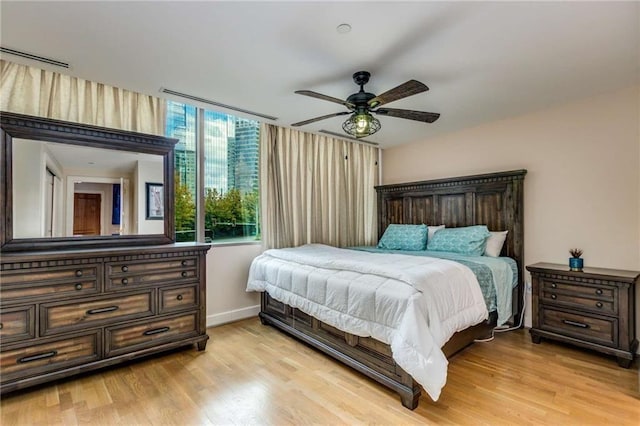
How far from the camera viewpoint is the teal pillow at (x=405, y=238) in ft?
13.0

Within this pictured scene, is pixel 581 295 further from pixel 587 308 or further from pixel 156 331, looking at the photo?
pixel 156 331

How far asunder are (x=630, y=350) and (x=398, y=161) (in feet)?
10.9

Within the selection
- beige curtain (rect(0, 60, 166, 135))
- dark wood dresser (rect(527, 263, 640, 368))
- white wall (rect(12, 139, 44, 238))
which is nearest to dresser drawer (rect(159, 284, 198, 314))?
white wall (rect(12, 139, 44, 238))

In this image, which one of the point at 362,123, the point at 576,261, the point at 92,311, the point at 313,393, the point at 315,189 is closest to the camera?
the point at 313,393

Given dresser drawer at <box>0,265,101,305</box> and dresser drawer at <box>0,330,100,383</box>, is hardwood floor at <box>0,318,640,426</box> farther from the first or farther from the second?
dresser drawer at <box>0,265,101,305</box>

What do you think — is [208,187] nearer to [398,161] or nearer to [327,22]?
[327,22]

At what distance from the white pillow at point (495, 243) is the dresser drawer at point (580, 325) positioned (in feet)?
2.34

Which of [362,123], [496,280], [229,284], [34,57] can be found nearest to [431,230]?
[496,280]

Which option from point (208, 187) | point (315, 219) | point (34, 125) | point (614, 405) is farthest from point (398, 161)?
point (34, 125)

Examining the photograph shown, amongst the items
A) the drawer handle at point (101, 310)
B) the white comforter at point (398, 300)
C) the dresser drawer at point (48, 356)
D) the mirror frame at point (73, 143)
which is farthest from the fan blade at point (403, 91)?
the dresser drawer at point (48, 356)

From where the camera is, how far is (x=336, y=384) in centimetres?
227

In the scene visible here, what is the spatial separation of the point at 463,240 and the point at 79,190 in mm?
3808

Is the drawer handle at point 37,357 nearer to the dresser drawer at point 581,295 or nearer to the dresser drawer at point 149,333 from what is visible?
the dresser drawer at point 149,333

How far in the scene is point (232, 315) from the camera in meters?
3.64
